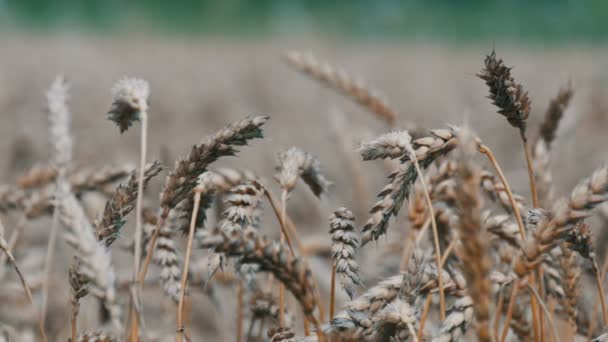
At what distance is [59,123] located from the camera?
43.8 inches

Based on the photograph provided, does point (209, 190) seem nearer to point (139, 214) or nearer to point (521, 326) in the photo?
point (139, 214)

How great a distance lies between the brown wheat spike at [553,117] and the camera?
5.51 ft

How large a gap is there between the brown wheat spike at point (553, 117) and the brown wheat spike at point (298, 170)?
627mm

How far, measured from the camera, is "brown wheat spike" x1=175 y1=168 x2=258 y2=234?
1353mm

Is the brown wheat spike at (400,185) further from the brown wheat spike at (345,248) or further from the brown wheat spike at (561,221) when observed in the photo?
the brown wheat spike at (561,221)

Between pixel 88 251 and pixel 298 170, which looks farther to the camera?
pixel 298 170

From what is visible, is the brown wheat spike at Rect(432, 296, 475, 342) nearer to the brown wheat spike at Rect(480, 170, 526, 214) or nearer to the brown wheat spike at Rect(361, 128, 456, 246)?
the brown wheat spike at Rect(361, 128, 456, 246)

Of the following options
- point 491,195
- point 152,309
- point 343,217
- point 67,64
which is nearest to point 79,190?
point 343,217

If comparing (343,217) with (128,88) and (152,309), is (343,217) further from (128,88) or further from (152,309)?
(152,309)

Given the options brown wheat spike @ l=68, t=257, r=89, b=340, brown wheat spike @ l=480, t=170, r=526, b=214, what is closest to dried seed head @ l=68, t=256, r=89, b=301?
brown wheat spike @ l=68, t=257, r=89, b=340

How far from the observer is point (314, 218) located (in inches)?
180

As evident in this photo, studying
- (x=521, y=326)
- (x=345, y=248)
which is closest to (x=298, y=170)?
(x=345, y=248)

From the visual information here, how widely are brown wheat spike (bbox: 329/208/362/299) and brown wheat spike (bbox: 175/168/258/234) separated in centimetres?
28

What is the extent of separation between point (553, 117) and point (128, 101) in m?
1.11
